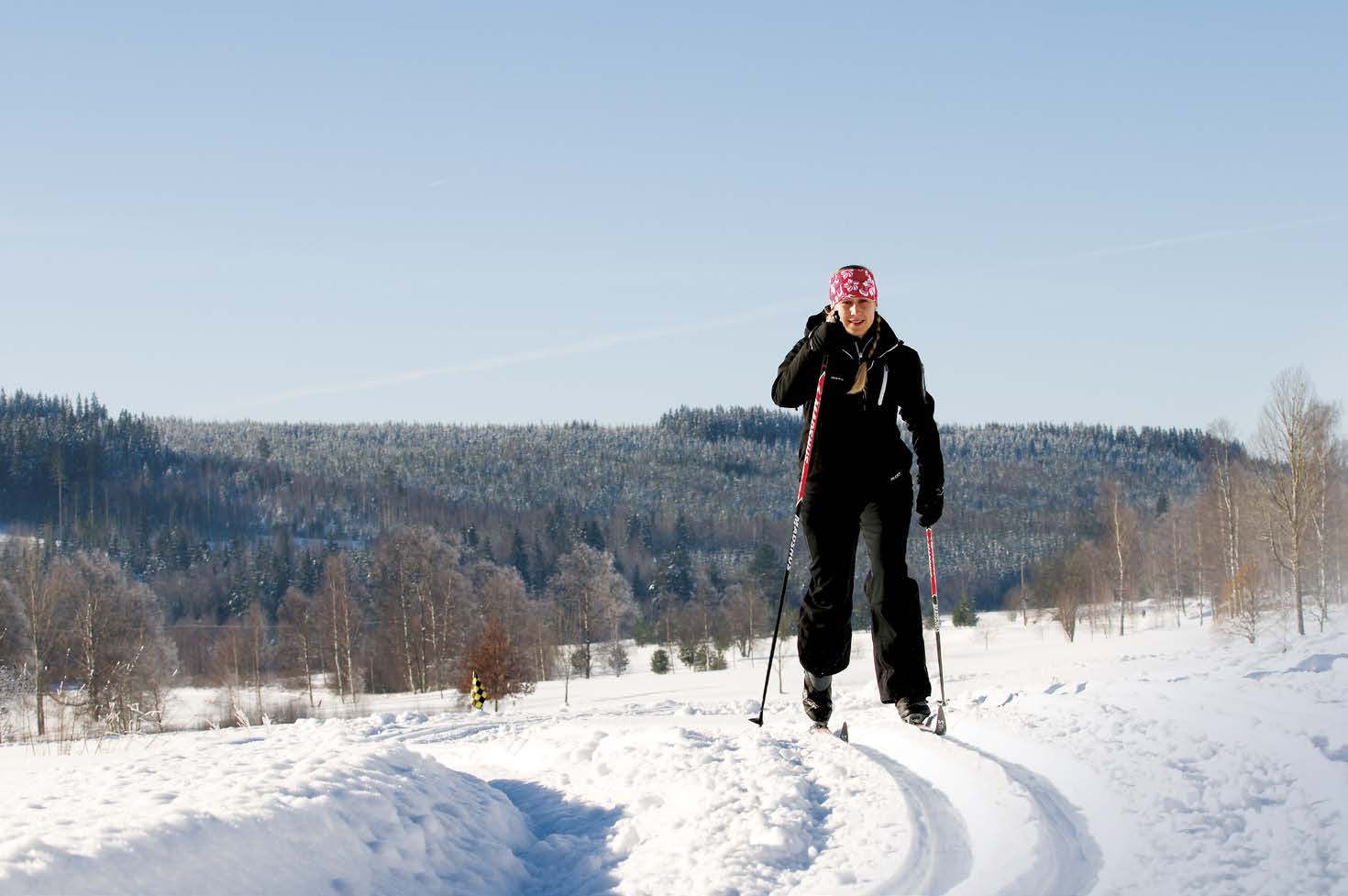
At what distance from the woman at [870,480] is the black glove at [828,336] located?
1 centimetres

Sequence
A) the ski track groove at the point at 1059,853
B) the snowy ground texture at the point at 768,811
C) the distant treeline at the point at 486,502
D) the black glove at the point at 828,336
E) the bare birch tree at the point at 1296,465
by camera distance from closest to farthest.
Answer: the ski track groove at the point at 1059,853 → the snowy ground texture at the point at 768,811 → the black glove at the point at 828,336 → the bare birch tree at the point at 1296,465 → the distant treeline at the point at 486,502

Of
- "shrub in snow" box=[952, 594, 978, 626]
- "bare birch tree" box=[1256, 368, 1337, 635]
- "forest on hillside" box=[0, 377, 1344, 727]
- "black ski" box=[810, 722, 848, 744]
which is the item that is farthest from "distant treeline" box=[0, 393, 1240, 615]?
"black ski" box=[810, 722, 848, 744]

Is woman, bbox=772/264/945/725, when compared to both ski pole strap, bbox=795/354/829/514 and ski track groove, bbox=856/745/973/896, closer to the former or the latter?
ski pole strap, bbox=795/354/829/514

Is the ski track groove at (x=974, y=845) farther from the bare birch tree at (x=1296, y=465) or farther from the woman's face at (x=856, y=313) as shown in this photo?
the bare birch tree at (x=1296, y=465)

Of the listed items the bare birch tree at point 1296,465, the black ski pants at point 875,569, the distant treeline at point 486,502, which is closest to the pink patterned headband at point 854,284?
the black ski pants at point 875,569

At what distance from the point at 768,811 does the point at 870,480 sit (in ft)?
7.01

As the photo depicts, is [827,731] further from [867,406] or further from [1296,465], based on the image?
[1296,465]

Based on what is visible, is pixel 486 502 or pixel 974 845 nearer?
pixel 974 845

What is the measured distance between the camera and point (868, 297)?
5945 mm

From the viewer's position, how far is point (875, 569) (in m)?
6.24

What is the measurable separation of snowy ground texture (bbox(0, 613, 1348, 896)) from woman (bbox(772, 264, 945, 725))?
58 centimetres

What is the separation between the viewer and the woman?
20.0 ft

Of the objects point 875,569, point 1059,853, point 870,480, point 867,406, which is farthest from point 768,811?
point 867,406

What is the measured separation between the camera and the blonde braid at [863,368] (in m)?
6.07
